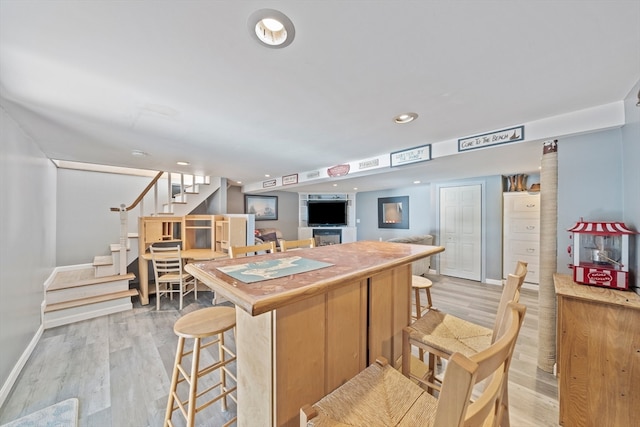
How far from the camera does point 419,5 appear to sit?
889mm

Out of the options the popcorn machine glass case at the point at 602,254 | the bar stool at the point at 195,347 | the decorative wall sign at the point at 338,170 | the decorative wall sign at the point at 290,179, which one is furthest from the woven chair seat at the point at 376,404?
the decorative wall sign at the point at 290,179

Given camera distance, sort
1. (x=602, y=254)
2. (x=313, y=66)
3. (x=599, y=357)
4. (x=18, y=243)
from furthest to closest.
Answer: (x=18, y=243), (x=602, y=254), (x=599, y=357), (x=313, y=66)

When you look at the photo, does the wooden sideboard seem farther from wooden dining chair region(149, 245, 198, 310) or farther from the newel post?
the newel post

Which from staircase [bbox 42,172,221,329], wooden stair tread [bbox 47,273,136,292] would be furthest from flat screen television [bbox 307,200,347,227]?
wooden stair tread [bbox 47,273,136,292]

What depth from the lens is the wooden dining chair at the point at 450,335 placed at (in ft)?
3.70

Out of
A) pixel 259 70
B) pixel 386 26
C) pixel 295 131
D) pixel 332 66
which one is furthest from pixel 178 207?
pixel 386 26

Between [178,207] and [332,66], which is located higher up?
[332,66]

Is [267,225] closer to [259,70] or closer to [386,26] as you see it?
[259,70]

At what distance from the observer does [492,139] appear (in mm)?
2232

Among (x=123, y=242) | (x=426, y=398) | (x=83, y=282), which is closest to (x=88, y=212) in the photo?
(x=123, y=242)

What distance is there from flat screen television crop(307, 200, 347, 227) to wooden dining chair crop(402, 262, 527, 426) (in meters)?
6.07

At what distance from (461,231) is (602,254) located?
3.33 m

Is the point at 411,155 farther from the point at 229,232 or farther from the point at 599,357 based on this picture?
the point at 229,232

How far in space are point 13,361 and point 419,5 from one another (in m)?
3.72
